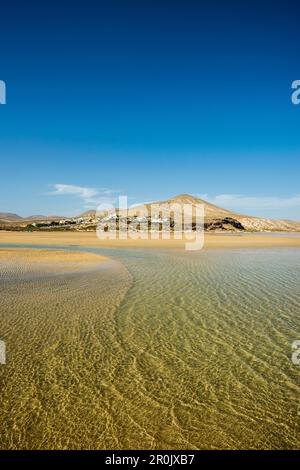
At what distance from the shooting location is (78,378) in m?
7.25

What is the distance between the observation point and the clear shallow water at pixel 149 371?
5430 millimetres

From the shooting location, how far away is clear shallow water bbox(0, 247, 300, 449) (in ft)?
17.8

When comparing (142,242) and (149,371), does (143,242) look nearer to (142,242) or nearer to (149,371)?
(142,242)

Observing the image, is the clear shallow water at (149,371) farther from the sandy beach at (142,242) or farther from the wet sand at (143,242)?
the wet sand at (143,242)

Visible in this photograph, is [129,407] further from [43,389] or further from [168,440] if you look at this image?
[43,389]

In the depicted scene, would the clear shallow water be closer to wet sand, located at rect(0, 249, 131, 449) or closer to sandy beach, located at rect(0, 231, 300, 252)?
wet sand, located at rect(0, 249, 131, 449)

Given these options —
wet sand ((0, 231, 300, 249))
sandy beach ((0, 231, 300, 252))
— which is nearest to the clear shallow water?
sandy beach ((0, 231, 300, 252))

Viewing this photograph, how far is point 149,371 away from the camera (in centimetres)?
768

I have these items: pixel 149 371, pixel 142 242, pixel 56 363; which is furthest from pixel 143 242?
pixel 149 371

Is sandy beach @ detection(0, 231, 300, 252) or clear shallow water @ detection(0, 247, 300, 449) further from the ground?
sandy beach @ detection(0, 231, 300, 252)

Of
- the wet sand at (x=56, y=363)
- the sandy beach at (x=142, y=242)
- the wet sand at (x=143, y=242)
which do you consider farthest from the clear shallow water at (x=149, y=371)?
the wet sand at (x=143, y=242)

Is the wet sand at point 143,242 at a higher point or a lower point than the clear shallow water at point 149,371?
higher

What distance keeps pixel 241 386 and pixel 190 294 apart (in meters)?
8.60
